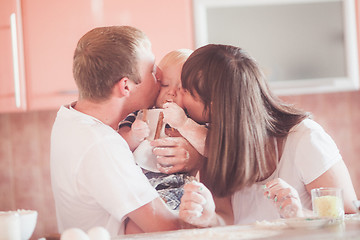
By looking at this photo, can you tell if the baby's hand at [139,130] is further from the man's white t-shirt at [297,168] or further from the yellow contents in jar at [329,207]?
the yellow contents in jar at [329,207]

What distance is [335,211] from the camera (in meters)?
1.30

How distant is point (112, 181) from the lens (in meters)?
1.42

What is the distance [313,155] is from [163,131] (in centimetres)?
47

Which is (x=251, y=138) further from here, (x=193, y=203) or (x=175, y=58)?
(x=175, y=58)

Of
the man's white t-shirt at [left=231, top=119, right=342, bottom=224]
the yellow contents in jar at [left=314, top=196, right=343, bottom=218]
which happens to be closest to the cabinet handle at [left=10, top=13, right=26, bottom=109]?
the man's white t-shirt at [left=231, top=119, right=342, bottom=224]

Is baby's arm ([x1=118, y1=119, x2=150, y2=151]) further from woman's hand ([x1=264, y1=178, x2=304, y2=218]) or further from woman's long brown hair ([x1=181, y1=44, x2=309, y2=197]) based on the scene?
woman's hand ([x1=264, y1=178, x2=304, y2=218])

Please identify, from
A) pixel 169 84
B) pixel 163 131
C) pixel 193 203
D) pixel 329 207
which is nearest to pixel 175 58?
pixel 169 84

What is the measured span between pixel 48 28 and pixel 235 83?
4.43 feet

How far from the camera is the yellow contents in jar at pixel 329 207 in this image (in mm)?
1302

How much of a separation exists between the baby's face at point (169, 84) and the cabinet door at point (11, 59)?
1035mm

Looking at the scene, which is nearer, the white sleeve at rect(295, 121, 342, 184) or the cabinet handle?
the white sleeve at rect(295, 121, 342, 184)

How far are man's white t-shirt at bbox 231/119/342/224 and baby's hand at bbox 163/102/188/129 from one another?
28cm

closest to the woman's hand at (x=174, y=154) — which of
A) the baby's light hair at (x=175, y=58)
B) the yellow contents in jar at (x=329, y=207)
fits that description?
the baby's light hair at (x=175, y=58)

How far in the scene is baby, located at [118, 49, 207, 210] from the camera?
1.64 m
